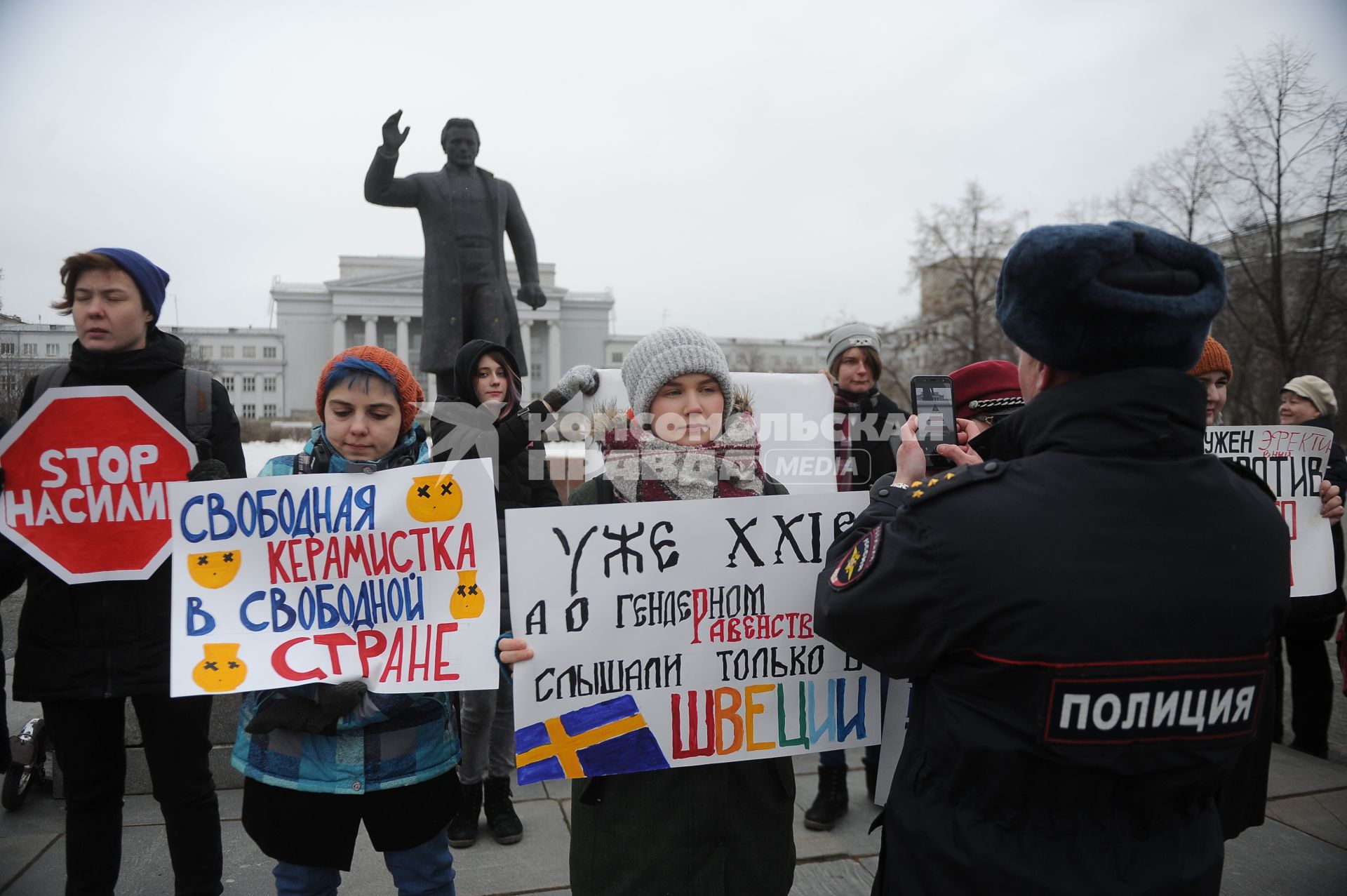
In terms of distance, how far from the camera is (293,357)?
171 feet

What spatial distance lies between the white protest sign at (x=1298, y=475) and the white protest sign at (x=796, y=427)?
5.00 ft

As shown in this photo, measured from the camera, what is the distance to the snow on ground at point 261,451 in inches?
231

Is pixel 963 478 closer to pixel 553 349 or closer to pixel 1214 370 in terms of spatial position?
pixel 1214 370

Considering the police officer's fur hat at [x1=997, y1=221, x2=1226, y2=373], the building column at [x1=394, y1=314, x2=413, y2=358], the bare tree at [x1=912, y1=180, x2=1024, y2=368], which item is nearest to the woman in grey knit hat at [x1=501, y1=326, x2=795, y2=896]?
the police officer's fur hat at [x1=997, y1=221, x2=1226, y2=373]

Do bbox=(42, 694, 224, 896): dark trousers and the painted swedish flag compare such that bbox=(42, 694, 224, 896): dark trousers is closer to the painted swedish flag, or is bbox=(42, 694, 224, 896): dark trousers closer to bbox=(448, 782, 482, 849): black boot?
bbox=(448, 782, 482, 849): black boot

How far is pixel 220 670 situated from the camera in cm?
228

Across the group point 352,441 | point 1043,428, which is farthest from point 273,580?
point 1043,428

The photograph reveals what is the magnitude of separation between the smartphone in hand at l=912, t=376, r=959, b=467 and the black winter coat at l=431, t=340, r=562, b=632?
1842 mm

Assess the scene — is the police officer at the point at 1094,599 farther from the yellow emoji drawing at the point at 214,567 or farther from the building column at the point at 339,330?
the building column at the point at 339,330


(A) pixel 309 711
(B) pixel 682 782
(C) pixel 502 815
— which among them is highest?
(A) pixel 309 711

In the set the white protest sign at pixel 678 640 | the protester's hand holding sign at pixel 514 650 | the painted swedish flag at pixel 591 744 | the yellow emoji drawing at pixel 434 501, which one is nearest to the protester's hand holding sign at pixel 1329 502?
the white protest sign at pixel 678 640

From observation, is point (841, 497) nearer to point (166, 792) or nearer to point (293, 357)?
point (166, 792)

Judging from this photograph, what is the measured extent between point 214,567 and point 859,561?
6.01 ft

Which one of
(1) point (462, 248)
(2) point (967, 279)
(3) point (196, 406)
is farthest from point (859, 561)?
(2) point (967, 279)
